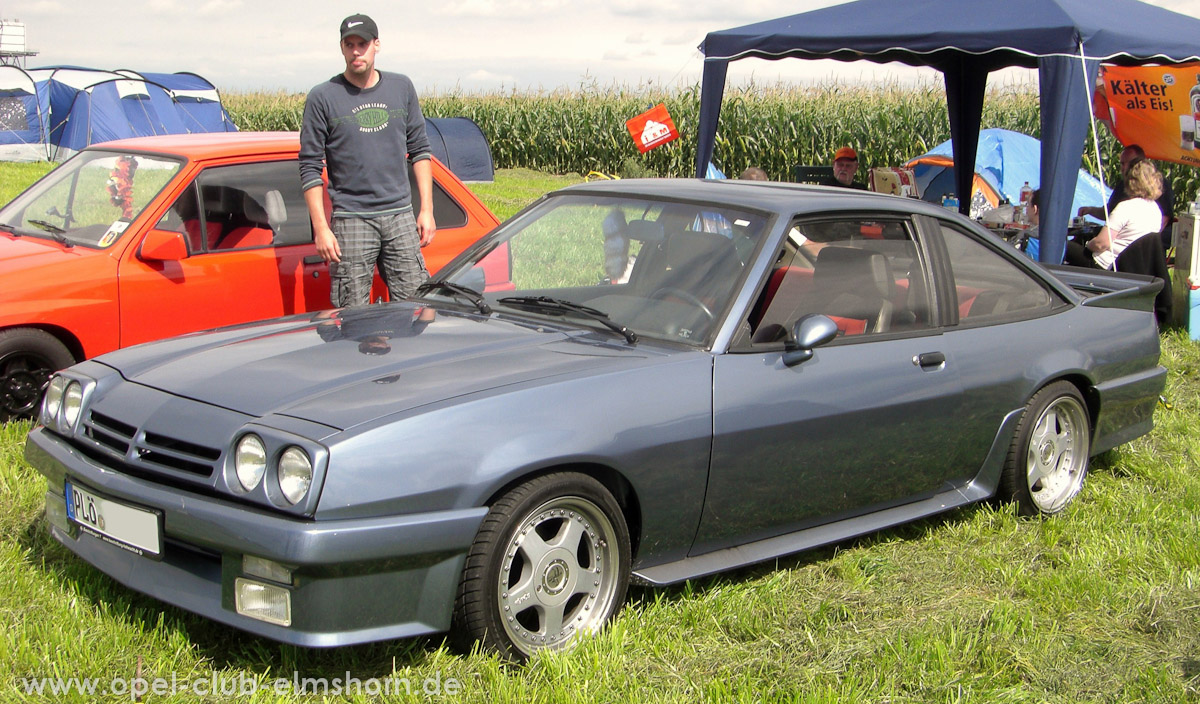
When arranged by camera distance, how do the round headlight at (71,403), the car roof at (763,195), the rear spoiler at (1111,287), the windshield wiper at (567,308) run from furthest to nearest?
the rear spoiler at (1111,287), the car roof at (763,195), the windshield wiper at (567,308), the round headlight at (71,403)

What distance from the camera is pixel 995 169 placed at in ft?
45.7

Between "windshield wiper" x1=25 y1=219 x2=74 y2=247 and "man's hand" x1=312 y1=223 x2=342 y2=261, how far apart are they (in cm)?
123

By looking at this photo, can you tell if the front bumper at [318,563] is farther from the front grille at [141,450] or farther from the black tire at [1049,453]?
the black tire at [1049,453]

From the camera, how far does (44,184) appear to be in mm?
6430

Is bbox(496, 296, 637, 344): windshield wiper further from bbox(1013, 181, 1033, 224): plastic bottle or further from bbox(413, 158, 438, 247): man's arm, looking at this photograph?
bbox(1013, 181, 1033, 224): plastic bottle

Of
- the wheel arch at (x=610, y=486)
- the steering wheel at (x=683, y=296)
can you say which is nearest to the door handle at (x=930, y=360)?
the steering wheel at (x=683, y=296)

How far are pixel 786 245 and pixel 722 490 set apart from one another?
0.96 metres

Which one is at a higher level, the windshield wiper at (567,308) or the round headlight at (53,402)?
the windshield wiper at (567,308)

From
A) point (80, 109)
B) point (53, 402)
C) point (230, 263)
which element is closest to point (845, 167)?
point (230, 263)

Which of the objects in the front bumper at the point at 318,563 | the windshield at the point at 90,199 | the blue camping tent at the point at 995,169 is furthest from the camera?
the blue camping tent at the point at 995,169

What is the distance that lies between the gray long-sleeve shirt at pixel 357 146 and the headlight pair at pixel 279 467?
9.80 ft

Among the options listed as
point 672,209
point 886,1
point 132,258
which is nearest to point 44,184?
point 132,258

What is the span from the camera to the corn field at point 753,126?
21.5 meters

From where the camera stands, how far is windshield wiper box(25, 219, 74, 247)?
5747mm
